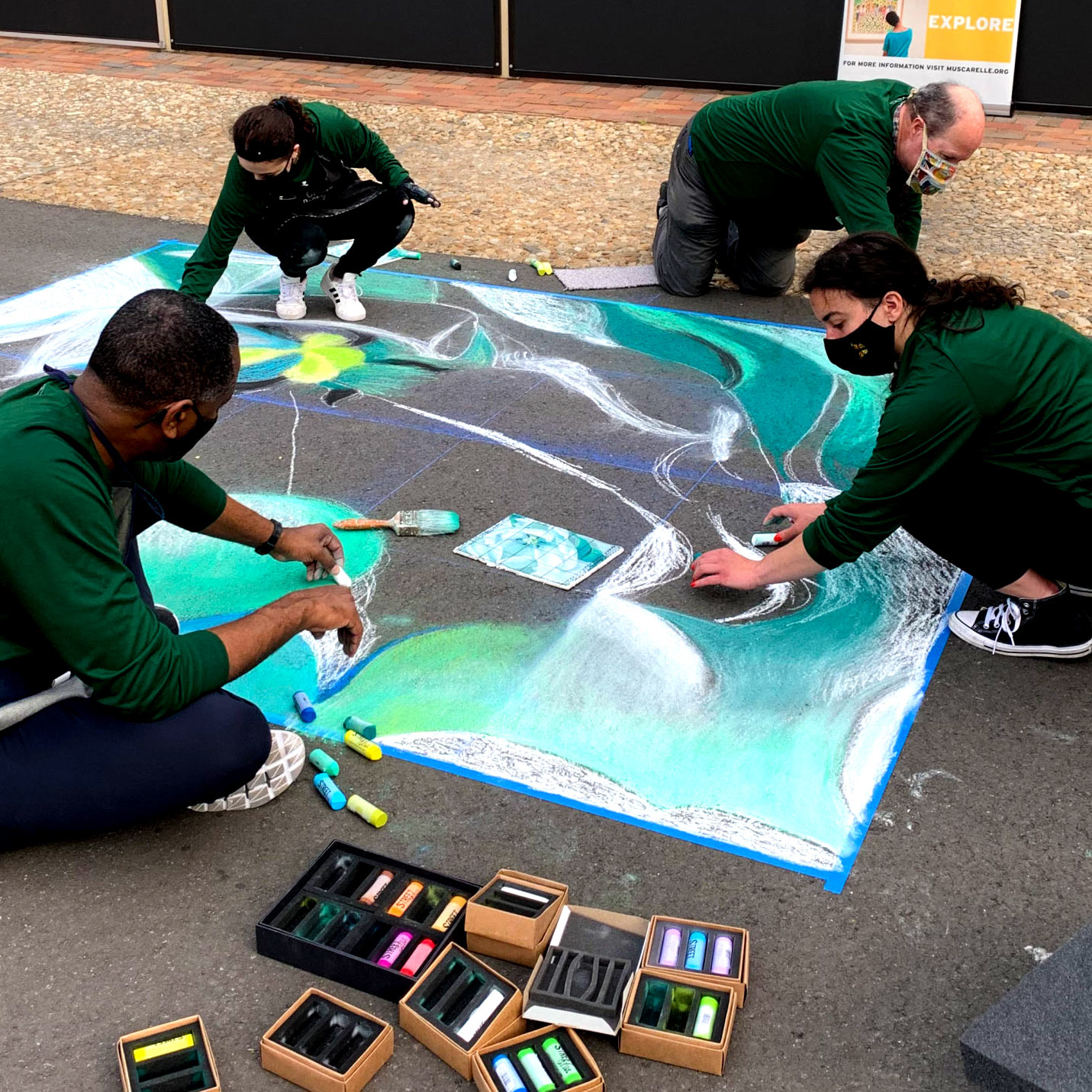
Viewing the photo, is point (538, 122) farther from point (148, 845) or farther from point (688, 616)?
point (148, 845)

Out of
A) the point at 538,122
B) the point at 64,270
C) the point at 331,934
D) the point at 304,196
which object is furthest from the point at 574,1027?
the point at 538,122

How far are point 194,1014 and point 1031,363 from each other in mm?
2274

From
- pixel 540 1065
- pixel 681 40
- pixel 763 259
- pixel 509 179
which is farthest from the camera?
pixel 681 40

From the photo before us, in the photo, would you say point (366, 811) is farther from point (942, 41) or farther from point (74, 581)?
point (942, 41)

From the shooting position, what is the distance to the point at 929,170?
167 inches

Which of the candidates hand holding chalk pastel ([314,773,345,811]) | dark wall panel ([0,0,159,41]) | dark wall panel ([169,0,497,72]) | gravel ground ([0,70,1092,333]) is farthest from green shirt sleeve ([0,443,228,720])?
dark wall panel ([0,0,159,41])

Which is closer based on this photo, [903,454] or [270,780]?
[270,780]

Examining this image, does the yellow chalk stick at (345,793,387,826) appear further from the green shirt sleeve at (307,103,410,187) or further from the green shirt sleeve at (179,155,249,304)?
the green shirt sleeve at (307,103,410,187)

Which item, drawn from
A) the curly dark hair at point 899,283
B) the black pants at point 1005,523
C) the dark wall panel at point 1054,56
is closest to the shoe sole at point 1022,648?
the black pants at point 1005,523

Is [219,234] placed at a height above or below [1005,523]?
above

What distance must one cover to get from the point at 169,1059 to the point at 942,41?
Result: 27.5 feet

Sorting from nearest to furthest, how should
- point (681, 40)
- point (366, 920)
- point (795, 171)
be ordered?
1. point (366, 920)
2. point (795, 171)
3. point (681, 40)

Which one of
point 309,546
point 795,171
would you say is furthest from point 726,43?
point 309,546

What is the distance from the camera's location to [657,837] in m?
2.58
